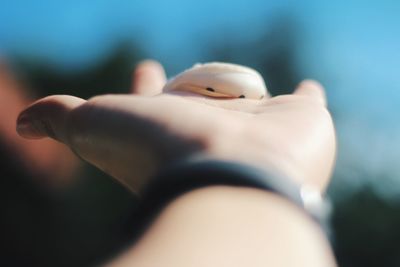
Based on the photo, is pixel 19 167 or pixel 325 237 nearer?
pixel 325 237

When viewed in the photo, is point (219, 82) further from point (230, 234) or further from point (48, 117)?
point (230, 234)

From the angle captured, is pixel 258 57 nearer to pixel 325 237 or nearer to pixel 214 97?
pixel 214 97

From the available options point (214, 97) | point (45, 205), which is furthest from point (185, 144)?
point (45, 205)

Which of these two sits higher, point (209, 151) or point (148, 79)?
point (209, 151)

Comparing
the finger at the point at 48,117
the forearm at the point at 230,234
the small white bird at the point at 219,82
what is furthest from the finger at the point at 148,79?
the forearm at the point at 230,234

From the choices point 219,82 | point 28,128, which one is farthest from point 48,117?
point 219,82

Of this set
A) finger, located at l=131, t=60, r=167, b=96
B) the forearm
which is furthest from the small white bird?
the forearm
